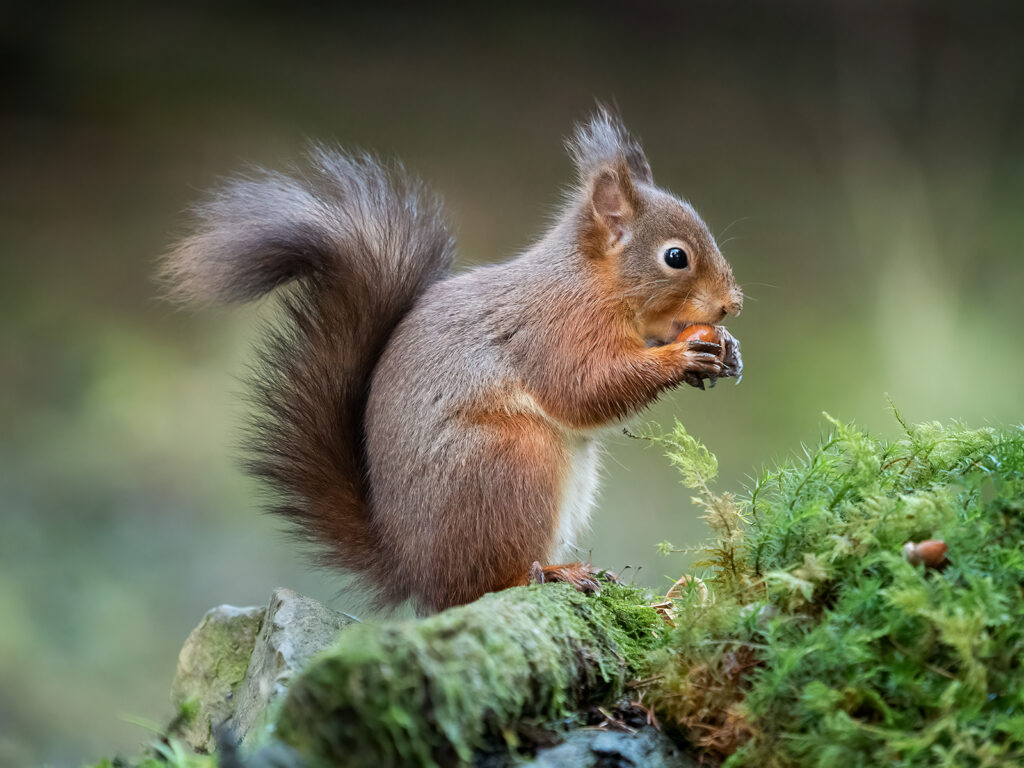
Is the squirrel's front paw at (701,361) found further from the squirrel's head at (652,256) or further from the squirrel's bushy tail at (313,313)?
the squirrel's bushy tail at (313,313)

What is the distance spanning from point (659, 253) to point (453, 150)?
197 cm

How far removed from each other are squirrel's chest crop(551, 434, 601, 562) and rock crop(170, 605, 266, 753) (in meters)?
0.55

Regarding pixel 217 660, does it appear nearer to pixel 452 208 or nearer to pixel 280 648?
pixel 280 648

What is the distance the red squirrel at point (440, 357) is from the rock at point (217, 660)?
0.19 meters

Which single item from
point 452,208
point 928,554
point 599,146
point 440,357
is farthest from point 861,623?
point 452,208

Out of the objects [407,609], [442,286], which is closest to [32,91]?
[442,286]

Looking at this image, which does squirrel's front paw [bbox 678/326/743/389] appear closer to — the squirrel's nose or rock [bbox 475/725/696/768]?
the squirrel's nose

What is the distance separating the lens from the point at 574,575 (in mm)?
1336

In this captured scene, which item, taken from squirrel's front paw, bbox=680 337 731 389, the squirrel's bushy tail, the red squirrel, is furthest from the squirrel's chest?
the squirrel's bushy tail

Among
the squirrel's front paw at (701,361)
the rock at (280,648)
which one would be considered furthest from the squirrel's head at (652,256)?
the rock at (280,648)

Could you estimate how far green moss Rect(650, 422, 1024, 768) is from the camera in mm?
799

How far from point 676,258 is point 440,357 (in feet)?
1.61

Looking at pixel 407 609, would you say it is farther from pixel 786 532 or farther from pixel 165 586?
pixel 165 586

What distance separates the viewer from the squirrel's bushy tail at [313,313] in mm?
1599
